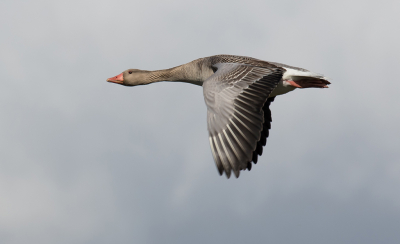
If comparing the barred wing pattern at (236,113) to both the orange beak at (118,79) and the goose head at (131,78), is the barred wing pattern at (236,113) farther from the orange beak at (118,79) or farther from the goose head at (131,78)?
the orange beak at (118,79)

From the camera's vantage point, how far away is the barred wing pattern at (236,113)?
8695 mm

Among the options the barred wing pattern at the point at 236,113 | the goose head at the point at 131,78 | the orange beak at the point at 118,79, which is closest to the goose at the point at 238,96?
the barred wing pattern at the point at 236,113

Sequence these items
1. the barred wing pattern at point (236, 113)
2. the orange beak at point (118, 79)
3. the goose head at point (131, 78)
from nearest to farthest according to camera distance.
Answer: the barred wing pattern at point (236, 113)
the goose head at point (131, 78)
the orange beak at point (118, 79)

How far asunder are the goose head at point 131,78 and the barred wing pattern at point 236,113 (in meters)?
4.41

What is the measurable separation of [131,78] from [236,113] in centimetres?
626

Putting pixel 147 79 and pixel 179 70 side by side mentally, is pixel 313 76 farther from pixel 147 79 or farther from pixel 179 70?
pixel 147 79

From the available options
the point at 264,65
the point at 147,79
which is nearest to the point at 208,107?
the point at 264,65

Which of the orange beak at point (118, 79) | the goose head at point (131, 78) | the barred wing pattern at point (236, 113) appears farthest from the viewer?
the orange beak at point (118, 79)

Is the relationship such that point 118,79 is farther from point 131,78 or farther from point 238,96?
point 238,96

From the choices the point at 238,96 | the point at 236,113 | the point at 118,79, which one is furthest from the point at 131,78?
the point at 236,113

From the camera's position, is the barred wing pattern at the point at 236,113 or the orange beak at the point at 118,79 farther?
the orange beak at the point at 118,79

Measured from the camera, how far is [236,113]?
9273 millimetres

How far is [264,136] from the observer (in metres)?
11.8

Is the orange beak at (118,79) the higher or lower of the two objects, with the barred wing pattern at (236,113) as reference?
higher
